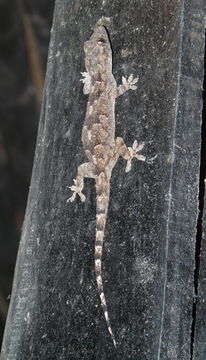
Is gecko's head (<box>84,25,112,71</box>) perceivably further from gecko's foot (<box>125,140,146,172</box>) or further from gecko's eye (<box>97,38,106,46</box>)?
gecko's foot (<box>125,140,146,172</box>)

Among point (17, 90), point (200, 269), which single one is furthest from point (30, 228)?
point (17, 90)

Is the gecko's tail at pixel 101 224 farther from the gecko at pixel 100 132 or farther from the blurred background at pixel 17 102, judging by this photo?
the blurred background at pixel 17 102

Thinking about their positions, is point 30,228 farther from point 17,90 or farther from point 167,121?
point 17,90

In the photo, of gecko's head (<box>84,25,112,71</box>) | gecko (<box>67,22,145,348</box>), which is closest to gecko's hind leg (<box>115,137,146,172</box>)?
gecko (<box>67,22,145,348</box>)

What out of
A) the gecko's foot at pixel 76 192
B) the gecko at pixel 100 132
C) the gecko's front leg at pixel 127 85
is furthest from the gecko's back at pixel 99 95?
the gecko's foot at pixel 76 192

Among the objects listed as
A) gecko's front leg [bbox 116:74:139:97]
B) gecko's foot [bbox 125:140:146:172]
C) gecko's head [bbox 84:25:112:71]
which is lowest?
gecko's foot [bbox 125:140:146:172]

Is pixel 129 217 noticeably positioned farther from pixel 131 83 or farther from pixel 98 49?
pixel 98 49
